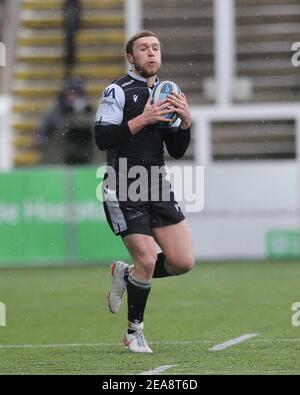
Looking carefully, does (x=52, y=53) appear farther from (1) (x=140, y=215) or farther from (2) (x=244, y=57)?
(1) (x=140, y=215)

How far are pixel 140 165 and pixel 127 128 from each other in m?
0.31

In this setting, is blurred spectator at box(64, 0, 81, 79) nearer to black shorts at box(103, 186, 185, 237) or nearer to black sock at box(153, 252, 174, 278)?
black sock at box(153, 252, 174, 278)

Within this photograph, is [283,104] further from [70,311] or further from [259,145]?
[70,311]

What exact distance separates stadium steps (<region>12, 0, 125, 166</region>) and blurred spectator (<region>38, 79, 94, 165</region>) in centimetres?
165

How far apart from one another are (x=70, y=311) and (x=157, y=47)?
3986 millimetres

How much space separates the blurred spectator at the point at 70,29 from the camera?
20281mm

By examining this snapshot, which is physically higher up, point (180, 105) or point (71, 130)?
point (180, 105)

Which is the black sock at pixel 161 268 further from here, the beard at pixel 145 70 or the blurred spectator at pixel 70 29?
the blurred spectator at pixel 70 29

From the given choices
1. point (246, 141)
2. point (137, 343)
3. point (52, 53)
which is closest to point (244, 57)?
point (246, 141)

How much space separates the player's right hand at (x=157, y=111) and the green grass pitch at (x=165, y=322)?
1.55m

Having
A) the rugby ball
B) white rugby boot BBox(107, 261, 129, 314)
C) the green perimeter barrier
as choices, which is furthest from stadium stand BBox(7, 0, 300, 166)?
the rugby ball

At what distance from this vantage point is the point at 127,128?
844 cm

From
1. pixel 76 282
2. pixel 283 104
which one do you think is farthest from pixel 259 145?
pixel 76 282

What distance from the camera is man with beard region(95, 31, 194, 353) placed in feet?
28.0
